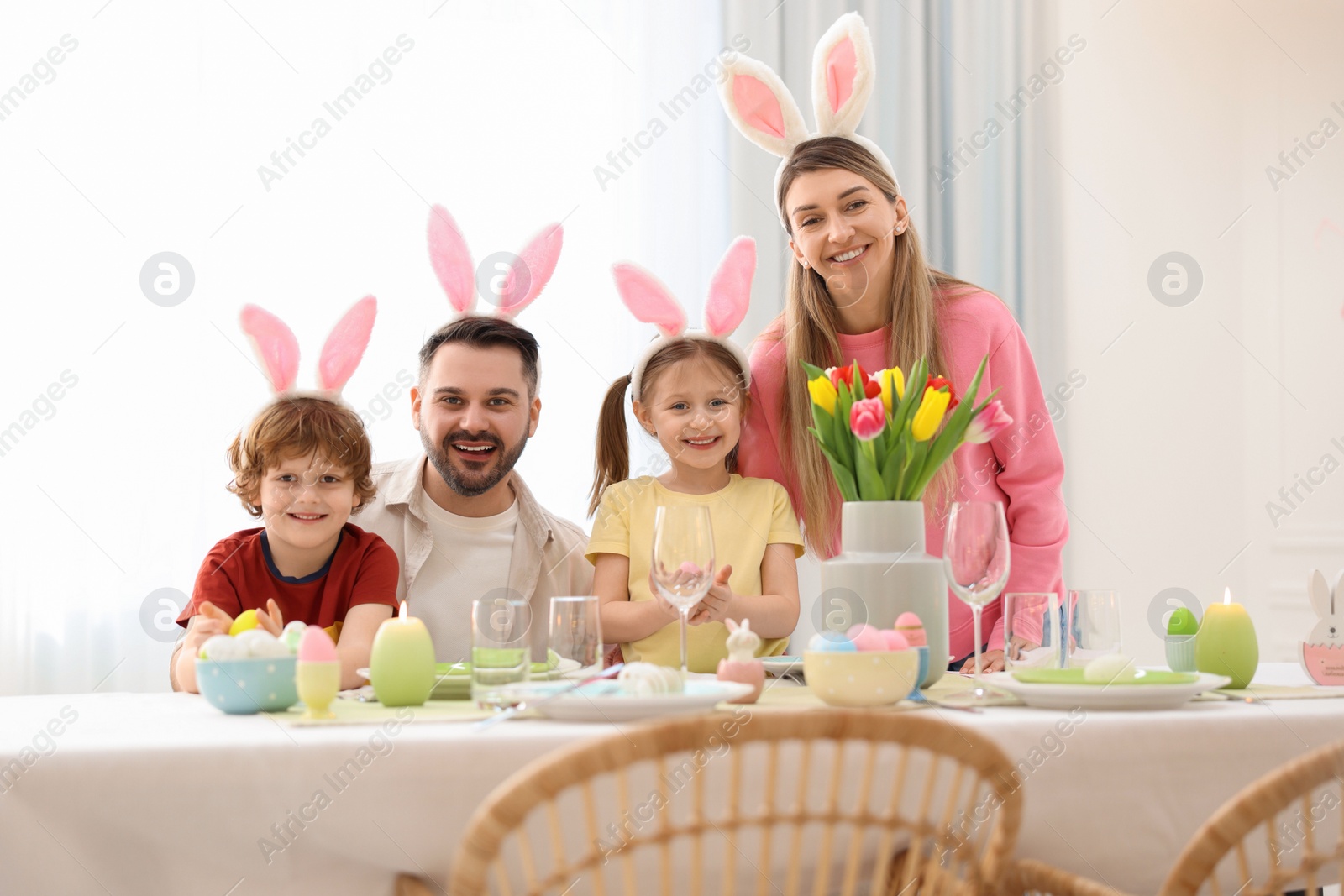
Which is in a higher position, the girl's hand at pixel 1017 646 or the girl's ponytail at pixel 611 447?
the girl's ponytail at pixel 611 447

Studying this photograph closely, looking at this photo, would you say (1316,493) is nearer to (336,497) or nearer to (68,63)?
(336,497)

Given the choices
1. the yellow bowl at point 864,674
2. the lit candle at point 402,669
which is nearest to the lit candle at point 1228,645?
the yellow bowl at point 864,674

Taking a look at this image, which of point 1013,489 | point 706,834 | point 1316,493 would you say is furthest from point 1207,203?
point 706,834

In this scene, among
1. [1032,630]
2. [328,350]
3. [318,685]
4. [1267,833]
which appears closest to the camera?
[1267,833]

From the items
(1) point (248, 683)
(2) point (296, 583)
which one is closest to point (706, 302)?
(2) point (296, 583)

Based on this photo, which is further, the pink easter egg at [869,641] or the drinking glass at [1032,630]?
the drinking glass at [1032,630]

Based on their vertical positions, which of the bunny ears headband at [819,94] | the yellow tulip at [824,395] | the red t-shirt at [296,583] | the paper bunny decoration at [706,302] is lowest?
the red t-shirt at [296,583]

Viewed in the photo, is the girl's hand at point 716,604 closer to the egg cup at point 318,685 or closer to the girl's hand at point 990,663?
the girl's hand at point 990,663

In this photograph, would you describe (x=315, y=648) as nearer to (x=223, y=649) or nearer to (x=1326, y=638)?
(x=223, y=649)

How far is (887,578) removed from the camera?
4.36 ft

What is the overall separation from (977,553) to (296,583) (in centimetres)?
102

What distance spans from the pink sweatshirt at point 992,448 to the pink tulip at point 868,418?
55cm

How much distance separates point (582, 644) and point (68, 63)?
2.54m

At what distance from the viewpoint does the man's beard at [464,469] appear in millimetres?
1914
